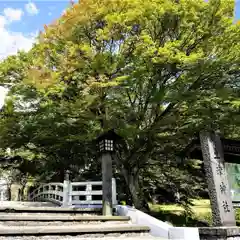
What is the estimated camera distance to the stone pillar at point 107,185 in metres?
6.16

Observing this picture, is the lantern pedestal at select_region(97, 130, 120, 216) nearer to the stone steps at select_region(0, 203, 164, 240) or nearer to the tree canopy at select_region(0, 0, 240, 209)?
the stone steps at select_region(0, 203, 164, 240)

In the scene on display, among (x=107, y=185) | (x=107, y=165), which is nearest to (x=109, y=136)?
(x=107, y=165)

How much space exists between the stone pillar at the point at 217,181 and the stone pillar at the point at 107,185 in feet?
8.11

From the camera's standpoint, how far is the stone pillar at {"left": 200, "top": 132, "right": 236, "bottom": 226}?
209 inches

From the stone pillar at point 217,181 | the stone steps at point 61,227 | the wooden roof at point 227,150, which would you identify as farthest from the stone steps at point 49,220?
the wooden roof at point 227,150

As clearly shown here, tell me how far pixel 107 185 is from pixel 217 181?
273cm

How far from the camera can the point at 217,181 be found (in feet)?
18.4

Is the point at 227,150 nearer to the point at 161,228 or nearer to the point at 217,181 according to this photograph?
the point at 217,181

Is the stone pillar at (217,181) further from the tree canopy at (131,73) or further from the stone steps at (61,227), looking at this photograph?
the stone steps at (61,227)

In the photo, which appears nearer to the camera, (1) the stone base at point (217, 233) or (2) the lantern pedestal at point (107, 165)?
(1) the stone base at point (217, 233)

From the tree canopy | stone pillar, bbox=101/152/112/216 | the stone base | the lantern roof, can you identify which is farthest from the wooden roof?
stone pillar, bbox=101/152/112/216

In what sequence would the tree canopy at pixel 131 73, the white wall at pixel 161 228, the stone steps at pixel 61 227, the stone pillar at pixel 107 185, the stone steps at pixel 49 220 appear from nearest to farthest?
the stone steps at pixel 61 227 → the white wall at pixel 161 228 → the stone steps at pixel 49 220 → the stone pillar at pixel 107 185 → the tree canopy at pixel 131 73

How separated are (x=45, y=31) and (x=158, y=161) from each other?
7.66 meters

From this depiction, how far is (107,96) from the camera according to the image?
7785 mm
